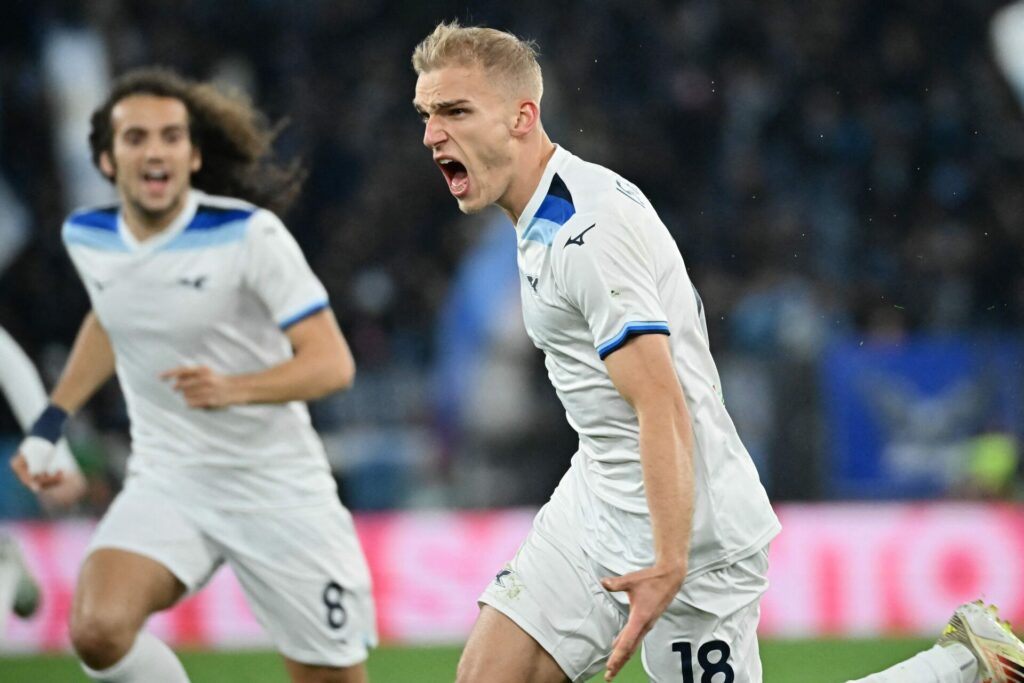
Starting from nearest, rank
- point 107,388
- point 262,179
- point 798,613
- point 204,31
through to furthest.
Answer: point 262,179
point 798,613
point 107,388
point 204,31

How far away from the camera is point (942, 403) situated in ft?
31.2

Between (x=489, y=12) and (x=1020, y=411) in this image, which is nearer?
(x=1020, y=411)

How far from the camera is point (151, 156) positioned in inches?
205

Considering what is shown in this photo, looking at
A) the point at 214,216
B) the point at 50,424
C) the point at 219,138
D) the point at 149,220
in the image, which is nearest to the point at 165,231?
the point at 149,220

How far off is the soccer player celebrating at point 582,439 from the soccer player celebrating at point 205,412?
1105 mm

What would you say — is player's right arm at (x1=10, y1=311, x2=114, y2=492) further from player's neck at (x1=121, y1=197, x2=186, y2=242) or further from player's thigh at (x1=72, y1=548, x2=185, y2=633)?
player's thigh at (x1=72, y1=548, x2=185, y2=633)

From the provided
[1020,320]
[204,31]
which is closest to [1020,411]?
[1020,320]

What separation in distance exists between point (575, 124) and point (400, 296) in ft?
6.08

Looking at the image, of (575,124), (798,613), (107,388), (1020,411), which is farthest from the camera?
(575,124)

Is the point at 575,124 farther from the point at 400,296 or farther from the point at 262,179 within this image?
the point at 262,179

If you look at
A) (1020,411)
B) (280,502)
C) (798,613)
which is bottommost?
(798,613)

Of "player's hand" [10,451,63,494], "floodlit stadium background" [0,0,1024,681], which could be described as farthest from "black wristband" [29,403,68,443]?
"floodlit stadium background" [0,0,1024,681]

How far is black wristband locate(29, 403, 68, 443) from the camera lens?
5.23m

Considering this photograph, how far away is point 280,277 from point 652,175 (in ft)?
23.0
